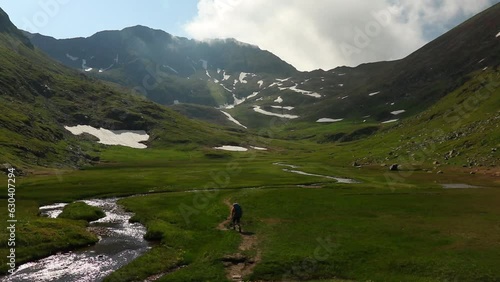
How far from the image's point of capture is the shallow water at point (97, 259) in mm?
33594

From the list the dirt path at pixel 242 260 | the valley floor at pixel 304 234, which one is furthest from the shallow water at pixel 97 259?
the dirt path at pixel 242 260

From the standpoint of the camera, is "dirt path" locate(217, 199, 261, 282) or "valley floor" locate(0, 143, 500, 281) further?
"dirt path" locate(217, 199, 261, 282)

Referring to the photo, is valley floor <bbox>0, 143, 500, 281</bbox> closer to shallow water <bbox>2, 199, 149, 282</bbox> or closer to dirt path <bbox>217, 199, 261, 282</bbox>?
dirt path <bbox>217, 199, 261, 282</bbox>

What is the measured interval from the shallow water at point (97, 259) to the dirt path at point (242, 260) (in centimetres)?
1058

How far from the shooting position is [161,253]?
39.4 m

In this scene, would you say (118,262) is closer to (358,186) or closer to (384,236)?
(384,236)

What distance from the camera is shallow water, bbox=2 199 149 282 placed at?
33594 millimetres

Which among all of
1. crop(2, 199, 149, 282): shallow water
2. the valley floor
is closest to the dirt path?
the valley floor

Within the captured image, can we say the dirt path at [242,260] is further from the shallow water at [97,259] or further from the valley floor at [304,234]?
the shallow water at [97,259]

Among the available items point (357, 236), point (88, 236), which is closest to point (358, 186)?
point (357, 236)

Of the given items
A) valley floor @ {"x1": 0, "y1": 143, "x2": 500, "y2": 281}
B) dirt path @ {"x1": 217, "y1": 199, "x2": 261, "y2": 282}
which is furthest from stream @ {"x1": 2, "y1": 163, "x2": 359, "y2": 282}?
dirt path @ {"x1": 217, "y1": 199, "x2": 261, "y2": 282}

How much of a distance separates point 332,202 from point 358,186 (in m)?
25.8

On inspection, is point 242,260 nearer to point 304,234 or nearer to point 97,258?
point 304,234

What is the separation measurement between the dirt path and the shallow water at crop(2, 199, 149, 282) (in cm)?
1058
